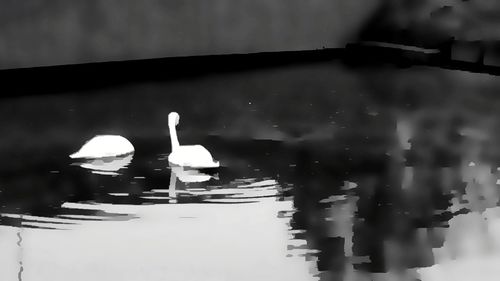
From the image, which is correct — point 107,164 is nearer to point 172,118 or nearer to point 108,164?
point 108,164

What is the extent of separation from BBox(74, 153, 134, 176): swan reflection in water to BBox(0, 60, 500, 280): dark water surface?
0.02m

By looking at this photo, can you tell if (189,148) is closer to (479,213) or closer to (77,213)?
(77,213)

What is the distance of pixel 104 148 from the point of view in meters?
5.25

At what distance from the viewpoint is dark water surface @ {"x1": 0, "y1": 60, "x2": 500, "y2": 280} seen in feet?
10.8

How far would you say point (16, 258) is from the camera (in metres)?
3.37

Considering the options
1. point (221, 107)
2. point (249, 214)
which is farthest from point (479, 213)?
point (221, 107)

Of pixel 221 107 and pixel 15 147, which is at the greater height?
pixel 221 107

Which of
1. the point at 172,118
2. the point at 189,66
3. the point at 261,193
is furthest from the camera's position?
the point at 189,66

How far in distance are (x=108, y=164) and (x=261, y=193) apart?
1140mm

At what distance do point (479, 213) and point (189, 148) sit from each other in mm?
1543

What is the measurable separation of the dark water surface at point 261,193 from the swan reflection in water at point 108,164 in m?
0.02

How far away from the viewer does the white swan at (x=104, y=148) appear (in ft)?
17.3

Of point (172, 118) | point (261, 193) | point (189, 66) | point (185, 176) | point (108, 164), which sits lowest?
point (261, 193)

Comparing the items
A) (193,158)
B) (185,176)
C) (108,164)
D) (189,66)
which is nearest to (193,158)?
(193,158)
